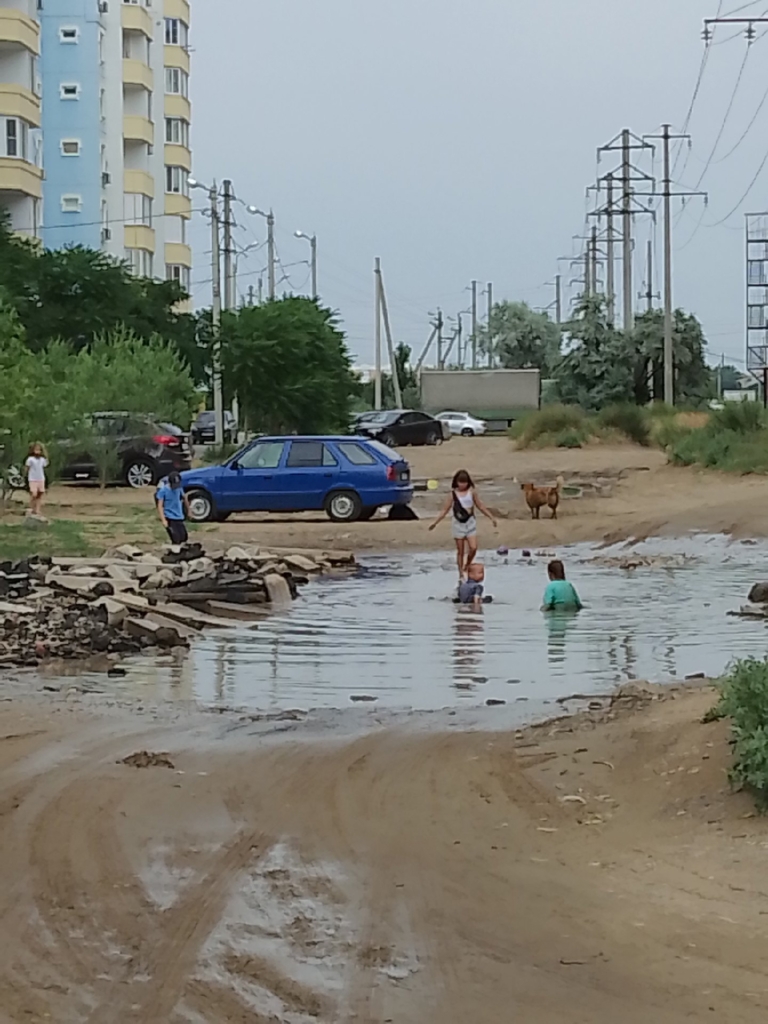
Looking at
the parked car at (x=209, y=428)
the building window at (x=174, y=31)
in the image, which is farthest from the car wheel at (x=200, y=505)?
the building window at (x=174, y=31)

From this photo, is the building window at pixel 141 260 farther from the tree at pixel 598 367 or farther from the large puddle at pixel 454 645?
the large puddle at pixel 454 645

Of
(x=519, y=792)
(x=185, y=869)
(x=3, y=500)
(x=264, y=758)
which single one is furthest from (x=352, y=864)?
(x=3, y=500)

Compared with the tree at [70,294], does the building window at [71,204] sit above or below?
above

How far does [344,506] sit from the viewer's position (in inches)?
1174

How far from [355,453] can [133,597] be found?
1342 cm

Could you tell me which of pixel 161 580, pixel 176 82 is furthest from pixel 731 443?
pixel 176 82

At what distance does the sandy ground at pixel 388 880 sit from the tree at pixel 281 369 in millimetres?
45692

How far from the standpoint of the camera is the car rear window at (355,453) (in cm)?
2991

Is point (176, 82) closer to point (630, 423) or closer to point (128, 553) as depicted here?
point (630, 423)

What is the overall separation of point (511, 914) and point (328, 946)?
2.62 ft

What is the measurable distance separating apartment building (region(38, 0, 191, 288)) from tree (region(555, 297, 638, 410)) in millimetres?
22248

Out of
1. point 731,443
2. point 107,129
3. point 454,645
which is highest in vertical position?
point 107,129

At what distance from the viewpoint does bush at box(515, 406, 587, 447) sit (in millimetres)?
59062

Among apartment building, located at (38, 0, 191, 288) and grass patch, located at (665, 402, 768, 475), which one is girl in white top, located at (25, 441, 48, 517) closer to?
grass patch, located at (665, 402, 768, 475)
